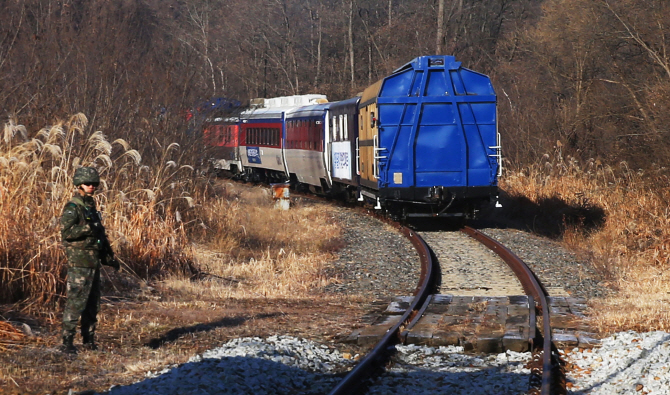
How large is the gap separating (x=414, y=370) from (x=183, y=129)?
38.4ft

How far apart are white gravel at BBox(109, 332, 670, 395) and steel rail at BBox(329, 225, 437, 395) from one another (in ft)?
0.46

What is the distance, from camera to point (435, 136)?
17969 mm

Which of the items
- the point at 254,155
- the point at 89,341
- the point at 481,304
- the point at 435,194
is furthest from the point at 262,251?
the point at 254,155

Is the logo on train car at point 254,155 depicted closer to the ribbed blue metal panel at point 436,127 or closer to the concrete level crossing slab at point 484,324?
the ribbed blue metal panel at point 436,127

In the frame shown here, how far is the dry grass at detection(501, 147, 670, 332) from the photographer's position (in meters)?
10.1

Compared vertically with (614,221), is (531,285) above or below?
below

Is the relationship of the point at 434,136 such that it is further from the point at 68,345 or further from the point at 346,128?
the point at 68,345

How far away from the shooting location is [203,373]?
6613 mm

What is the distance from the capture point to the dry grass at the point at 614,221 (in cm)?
1014

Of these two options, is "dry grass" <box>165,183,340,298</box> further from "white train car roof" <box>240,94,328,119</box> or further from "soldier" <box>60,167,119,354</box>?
"white train car roof" <box>240,94,328,119</box>

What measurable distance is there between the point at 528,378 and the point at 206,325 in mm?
3425

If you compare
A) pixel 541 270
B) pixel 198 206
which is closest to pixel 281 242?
pixel 198 206

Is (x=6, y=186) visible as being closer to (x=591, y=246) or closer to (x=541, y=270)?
(x=541, y=270)

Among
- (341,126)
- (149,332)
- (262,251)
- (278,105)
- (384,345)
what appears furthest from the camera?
(278,105)
